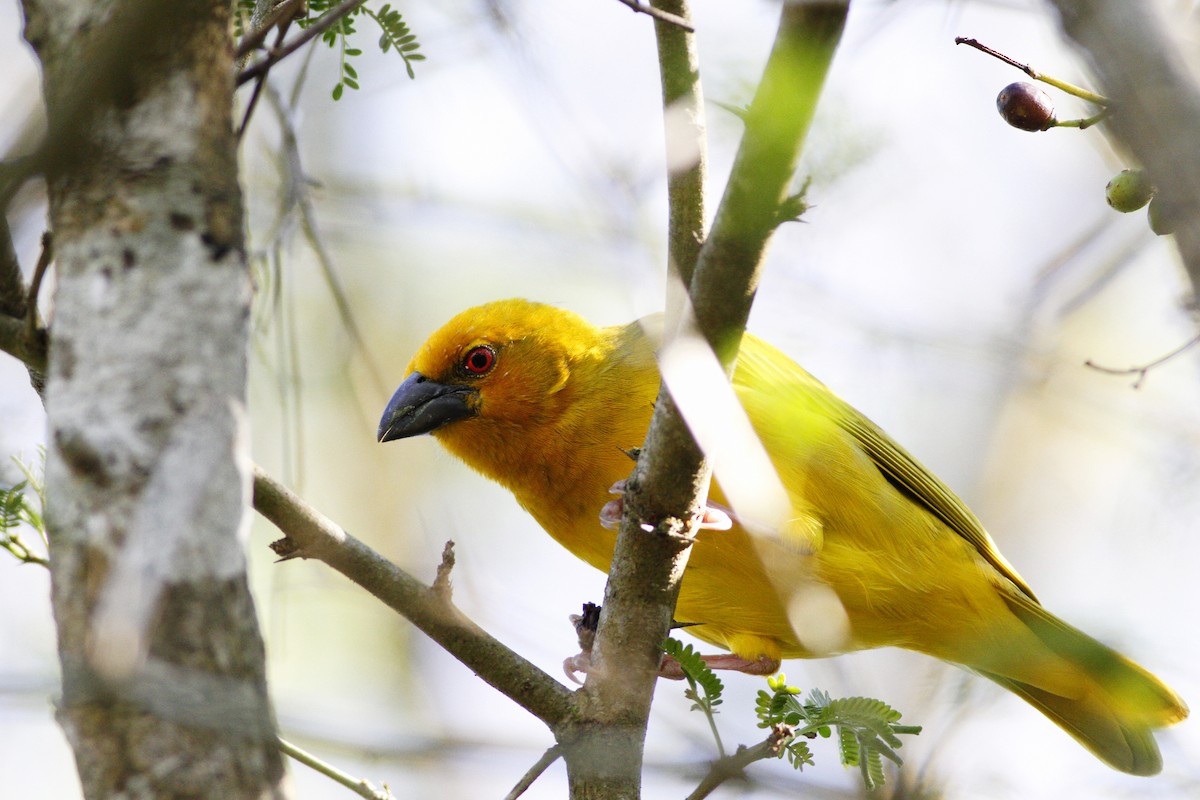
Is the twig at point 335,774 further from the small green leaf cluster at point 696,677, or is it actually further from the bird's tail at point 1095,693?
the bird's tail at point 1095,693

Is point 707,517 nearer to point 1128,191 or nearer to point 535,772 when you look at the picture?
point 535,772

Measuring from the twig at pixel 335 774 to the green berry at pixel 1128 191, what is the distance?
2.21m

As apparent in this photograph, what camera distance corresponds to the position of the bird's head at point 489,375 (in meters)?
4.54

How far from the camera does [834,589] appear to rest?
403 cm

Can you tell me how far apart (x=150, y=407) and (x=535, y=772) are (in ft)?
5.19

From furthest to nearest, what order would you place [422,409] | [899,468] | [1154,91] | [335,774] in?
[422,409]
[899,468]
[335,774]
[1154,91]

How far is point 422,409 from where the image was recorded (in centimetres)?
474

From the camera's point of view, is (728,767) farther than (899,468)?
No

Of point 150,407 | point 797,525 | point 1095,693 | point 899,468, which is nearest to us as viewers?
point 150,407

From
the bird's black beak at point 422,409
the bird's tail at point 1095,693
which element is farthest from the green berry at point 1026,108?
the bird's black beak at point 422,409

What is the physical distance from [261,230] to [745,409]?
213cm

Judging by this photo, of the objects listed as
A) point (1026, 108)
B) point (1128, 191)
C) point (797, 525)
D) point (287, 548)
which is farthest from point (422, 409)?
point (1128, 191)

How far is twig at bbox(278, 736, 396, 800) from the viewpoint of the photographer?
2740 millimetres

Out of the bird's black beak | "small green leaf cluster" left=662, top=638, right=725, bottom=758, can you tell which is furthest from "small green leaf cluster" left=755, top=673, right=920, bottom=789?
the bird's black beak
